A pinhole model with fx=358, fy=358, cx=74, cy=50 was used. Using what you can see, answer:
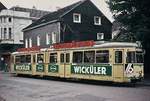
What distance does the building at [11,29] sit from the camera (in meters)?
57.6

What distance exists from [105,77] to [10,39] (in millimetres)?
36748

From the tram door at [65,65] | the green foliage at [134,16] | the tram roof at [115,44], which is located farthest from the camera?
the tram door at [65,65]

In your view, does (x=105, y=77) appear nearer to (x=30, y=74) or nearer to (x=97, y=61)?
(x=97, y=61)

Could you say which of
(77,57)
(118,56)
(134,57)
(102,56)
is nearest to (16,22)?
(77,57)

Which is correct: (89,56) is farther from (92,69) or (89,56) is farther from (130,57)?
(130,57)

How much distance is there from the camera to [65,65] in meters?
27.9

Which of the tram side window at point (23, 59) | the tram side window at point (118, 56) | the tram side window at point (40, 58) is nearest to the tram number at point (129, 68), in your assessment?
the tram side window at point (118, 56)

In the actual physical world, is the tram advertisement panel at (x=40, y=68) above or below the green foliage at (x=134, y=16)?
below

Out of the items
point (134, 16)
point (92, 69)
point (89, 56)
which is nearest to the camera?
point (92, 69)

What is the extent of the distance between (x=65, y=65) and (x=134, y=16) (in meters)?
6.59

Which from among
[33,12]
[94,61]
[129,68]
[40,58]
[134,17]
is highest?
[33,12]

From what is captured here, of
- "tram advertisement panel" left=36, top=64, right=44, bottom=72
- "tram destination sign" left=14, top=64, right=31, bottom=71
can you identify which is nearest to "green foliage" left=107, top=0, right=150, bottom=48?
"tram advertisement panel" left=36, top=64, right=44, bottom=72

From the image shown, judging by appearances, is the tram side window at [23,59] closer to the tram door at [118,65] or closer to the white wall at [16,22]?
the tram door at [118,65]

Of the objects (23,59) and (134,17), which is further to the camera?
(23,59)
